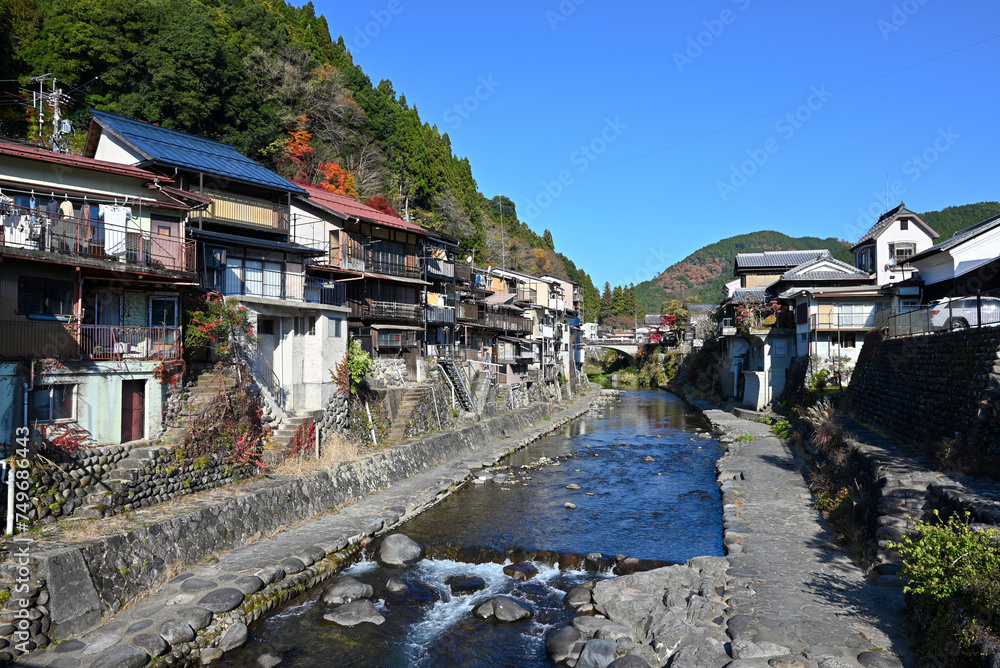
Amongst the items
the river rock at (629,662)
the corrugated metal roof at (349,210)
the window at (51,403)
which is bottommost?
the river rock at (629,662)

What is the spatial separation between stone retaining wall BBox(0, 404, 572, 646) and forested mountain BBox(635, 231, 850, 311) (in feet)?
505

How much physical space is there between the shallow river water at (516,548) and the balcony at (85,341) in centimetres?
866

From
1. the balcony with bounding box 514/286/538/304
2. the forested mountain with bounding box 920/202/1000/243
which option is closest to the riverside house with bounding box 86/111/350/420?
the balcony with bounding box 514/286/538/304

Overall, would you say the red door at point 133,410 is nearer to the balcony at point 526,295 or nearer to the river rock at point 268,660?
the river rock at point 268,660

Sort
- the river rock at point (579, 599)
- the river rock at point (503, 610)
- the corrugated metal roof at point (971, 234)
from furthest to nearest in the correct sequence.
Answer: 1. the corrugated metal roof at point (971, 234)
2. the river rock at point (579, 599)
3. the river rock at point (503, 610)

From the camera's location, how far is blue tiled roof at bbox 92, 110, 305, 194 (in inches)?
867

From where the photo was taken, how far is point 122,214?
18.9 m

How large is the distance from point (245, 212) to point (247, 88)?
67.0 feet

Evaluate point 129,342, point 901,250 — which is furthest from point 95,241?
point 901,250

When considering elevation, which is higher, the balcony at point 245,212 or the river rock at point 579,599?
the balcony at point 245,212

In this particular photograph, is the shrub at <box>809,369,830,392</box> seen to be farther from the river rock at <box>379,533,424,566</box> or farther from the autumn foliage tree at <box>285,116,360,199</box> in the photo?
the autumn foliage tree at <box>285,116,360,199</box>

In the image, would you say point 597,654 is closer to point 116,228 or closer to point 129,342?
point 129,342

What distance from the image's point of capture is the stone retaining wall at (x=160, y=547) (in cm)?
1100

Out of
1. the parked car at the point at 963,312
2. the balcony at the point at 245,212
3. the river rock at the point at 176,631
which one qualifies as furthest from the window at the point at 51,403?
the parked car at the point at 963,312
